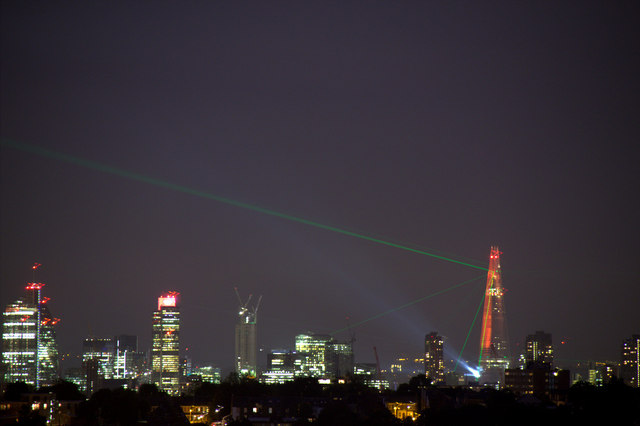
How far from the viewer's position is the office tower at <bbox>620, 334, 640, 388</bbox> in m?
185

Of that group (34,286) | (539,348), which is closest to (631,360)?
(539,348)

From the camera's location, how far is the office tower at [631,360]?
185000mm

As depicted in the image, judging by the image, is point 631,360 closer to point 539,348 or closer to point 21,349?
point 539,348

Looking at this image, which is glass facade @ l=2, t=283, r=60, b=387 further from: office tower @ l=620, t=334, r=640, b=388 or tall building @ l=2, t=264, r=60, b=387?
office tower @ l=620, t=334, r=640, b=388

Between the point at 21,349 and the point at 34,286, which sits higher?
the point at 34,286

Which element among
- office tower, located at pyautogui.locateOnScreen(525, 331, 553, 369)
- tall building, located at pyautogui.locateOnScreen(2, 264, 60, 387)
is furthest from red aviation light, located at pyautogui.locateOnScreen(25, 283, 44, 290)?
office tower, located at pyautogui.locateOnScreen(525, 331, 553, 369)

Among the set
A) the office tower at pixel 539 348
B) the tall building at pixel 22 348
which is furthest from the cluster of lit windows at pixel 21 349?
the office tower at pixel 539 348

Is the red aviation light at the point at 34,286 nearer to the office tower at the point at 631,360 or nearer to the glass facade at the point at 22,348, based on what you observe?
the glass facade at the point at 22,348

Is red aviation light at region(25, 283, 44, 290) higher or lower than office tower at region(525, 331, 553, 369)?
higher

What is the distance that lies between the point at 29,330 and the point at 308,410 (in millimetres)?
130601

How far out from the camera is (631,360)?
629 feet

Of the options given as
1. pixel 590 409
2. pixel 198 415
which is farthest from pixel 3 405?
pixel 590 409

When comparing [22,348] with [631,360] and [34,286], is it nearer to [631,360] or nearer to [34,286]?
[34,286]

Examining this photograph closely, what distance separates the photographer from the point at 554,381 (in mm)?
118125
